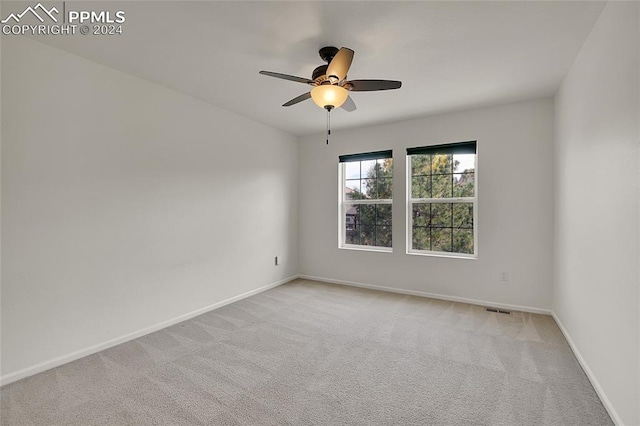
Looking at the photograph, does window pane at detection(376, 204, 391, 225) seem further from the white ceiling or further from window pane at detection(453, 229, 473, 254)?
the white ceiling

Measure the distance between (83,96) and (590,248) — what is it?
4.15 m

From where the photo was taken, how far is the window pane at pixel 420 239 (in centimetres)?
413

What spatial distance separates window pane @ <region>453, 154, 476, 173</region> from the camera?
385cm

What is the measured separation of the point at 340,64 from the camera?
78.3 inches

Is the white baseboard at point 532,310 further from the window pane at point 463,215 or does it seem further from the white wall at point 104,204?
the white wall at point 104,204

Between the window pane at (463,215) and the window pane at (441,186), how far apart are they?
0.21 m

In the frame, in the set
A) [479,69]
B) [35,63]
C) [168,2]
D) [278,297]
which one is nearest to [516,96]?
[479,69]

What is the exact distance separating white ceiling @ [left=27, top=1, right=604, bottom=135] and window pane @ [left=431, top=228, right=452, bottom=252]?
1.72 meters

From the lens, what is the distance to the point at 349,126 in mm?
4457

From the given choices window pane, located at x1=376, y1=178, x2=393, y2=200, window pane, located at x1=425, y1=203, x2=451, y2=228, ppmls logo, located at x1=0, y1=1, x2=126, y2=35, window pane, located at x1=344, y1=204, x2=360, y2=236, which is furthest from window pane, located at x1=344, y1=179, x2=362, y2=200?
ppmls logo, located at x1=0, y1=1, x2=126, y2=35

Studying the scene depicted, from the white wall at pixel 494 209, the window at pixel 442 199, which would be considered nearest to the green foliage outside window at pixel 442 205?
the window at pixel 442 199

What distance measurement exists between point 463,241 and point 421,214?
2.12 feet

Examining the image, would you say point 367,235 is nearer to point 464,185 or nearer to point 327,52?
point 464,185

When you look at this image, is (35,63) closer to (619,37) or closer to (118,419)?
(118,419)
